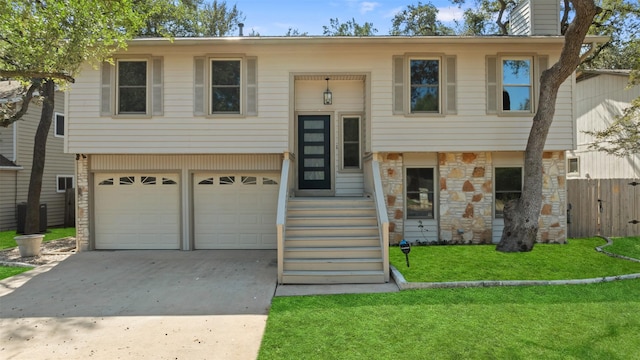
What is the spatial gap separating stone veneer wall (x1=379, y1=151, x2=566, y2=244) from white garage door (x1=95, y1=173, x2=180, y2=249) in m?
5.47

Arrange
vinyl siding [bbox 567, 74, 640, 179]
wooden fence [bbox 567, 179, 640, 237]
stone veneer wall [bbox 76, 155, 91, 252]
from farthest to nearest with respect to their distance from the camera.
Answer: vinyl siding [bbox 567, 74, 640, 179] → wooden fence [bbox 567, 179, 640, 237] → stone veneer wall [bbox 76, 155, 91, 252]

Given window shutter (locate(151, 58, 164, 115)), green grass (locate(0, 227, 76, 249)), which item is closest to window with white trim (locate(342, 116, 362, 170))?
window shutter (locate(151, 58, 164, 115))

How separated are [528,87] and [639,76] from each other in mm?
2795

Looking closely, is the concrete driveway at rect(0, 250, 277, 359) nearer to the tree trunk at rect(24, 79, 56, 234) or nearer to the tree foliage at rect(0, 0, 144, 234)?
the tree foliage at rect(0, 0, 144, 234)

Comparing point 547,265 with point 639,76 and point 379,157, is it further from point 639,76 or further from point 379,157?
point 639,76

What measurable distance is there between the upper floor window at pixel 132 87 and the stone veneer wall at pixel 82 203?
153cm

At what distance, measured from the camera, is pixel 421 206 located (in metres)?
9.16

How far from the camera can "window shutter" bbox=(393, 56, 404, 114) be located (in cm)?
879

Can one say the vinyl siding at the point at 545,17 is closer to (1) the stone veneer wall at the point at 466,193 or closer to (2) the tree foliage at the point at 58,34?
(1) the stone veneer wall at the point at 466,193

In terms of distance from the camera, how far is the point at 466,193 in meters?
9.02

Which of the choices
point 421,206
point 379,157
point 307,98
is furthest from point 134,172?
point 421,206

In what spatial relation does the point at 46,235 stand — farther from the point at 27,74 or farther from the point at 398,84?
the point at 398,84

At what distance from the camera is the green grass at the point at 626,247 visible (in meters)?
8.05

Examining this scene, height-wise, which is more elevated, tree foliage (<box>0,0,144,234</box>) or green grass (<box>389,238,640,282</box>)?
tree foliage (<box>0,0,144,234</box>)
